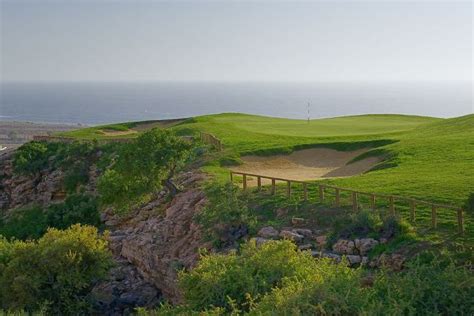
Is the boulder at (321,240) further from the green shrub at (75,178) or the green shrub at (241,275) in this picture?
the green shrub at (75,178)

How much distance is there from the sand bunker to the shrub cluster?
7732 millimetres

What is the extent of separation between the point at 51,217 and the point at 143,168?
8.58m

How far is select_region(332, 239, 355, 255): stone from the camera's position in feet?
63.1

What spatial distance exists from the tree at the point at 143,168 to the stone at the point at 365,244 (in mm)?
11310

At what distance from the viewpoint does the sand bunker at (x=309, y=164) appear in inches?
1252

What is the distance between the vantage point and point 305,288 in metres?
13.2

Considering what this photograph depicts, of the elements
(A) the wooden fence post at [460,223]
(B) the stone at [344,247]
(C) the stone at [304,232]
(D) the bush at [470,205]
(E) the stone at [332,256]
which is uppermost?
(D) the bush at [470,205]

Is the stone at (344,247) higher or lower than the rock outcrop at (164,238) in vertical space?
higher

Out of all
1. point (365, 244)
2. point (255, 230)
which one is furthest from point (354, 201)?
point (255, 230)

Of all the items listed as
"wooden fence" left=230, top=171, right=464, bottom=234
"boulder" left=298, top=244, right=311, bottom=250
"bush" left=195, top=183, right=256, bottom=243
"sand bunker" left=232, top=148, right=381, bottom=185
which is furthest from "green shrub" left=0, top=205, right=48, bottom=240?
"boulder" left=298, top=244, right=311, bottom=250

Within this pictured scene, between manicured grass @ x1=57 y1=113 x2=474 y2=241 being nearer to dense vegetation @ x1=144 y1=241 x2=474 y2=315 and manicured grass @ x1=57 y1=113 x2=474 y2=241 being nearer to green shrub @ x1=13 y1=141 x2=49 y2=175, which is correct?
dense vegetation @ x1=144 y1=241 x2=474 y2=315

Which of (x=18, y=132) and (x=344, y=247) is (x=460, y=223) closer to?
(x=344, y=247)

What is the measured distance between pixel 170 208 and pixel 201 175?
11.0 ft

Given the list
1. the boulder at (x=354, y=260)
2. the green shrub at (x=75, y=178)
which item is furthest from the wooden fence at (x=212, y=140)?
the boulder at (x=354, y=260)
